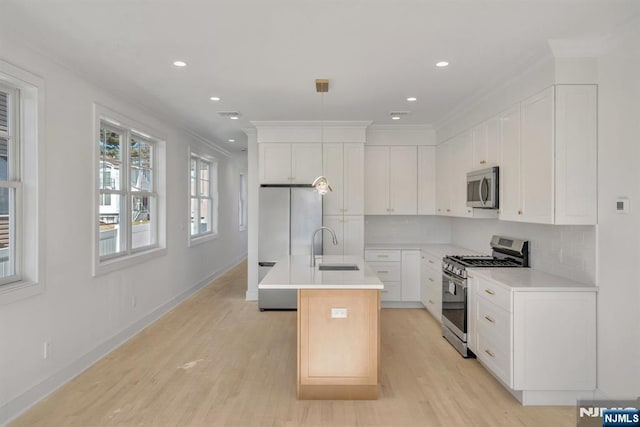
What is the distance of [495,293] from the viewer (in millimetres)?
3146

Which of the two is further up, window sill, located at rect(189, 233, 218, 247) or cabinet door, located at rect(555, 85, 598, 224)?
cabinet door, located at rect(555, 85, 598, 224)

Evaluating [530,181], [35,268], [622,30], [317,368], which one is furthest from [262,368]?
[622,30]

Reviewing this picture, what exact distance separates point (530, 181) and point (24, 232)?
3845 mm

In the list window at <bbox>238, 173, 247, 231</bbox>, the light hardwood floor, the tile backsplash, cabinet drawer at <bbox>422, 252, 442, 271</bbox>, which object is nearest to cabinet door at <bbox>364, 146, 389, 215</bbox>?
cabinet drawer at <bbox>422, 252, 442, 271</bbox>

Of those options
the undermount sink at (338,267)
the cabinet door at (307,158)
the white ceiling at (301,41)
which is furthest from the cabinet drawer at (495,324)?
the cabinet door at (307,158)

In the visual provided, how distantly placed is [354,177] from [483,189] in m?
2.02

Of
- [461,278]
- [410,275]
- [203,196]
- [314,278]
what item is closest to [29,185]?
Answer: [314,278]

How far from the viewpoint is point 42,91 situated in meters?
3.01

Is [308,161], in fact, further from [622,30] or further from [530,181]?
[622,30]

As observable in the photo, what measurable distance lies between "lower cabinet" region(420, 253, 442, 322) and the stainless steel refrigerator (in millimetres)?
1409

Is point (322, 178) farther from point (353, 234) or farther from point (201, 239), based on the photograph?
point (201, 239)

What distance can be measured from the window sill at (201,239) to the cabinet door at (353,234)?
2.52 meters

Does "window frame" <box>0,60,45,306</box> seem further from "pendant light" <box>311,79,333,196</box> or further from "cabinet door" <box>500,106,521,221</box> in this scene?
"cabinet door" <box>500,106,521,221</box>

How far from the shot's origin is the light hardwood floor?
2705 millimetres
